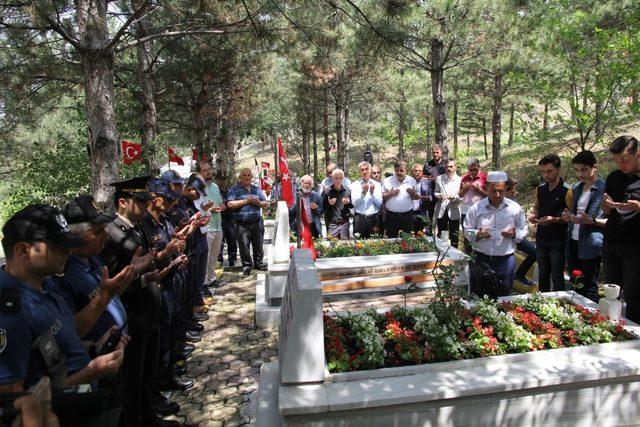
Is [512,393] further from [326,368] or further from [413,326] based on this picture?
[326,368]

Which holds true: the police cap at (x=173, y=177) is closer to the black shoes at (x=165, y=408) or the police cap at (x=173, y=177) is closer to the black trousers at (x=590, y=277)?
the black shoes at (x=165, y=408)

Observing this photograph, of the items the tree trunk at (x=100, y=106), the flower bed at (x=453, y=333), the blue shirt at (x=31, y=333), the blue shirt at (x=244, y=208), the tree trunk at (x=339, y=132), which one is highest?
the tree trunk at (x=339, y=132)

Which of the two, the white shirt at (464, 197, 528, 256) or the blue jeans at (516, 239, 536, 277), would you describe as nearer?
the white shirt at (464, 197, 528, 256)

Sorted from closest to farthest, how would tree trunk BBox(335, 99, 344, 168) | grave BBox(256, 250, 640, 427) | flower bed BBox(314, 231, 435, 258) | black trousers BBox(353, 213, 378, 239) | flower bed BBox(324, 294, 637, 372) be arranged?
grave BBox(256, 250, 640, 427), flower bed BBox(324, 294, 637, 372), flower bed BBox(314, 231, 435, 258), black trousers BBox(353, 213, 378, 239), tree trunk BBox(335, 99, 344, 168)

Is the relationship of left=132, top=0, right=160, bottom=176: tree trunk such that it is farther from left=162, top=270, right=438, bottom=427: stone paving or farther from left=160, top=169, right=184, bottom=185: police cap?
left=160, top=169, right=184, bottom=185: police cap

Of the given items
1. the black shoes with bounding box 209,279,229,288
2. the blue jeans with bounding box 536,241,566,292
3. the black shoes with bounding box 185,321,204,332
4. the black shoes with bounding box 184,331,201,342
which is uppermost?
the blue jeans with bounding box 536,241,566,292

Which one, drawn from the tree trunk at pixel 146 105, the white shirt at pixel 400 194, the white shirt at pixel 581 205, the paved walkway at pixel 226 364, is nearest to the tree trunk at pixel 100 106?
the paved walkway at pixel 226 364

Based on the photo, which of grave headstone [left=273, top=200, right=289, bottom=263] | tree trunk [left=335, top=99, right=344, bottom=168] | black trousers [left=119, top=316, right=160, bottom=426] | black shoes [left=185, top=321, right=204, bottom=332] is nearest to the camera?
black trousers [left=119, top=316, right=160, bottom=426]

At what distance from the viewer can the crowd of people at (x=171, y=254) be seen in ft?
6.30

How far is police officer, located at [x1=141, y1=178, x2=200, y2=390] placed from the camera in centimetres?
379

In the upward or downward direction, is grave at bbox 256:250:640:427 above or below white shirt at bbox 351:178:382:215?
below

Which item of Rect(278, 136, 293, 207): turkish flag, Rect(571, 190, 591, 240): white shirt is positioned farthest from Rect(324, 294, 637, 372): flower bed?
Rect(278, 136, 293, 207): turkish flag

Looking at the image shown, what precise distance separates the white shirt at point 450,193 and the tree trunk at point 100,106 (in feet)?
16.8

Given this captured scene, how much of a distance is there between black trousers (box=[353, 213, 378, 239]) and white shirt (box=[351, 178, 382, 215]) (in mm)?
90
